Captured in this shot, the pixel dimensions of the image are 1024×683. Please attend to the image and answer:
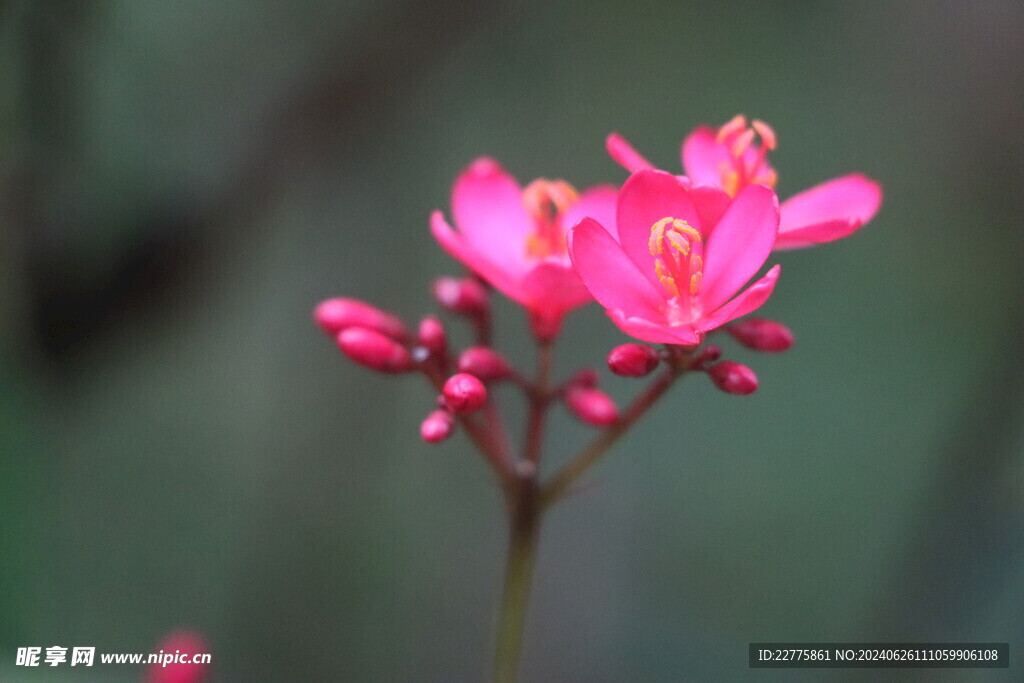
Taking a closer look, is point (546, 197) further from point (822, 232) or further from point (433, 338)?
point (822, 232)

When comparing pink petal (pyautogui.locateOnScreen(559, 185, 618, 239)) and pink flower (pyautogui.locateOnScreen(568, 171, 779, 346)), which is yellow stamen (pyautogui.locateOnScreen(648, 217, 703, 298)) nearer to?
pink flower (pyautogui.locateOnScreen(568, 171, 779, 346))

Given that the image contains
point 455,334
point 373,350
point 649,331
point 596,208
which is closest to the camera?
point 649,331

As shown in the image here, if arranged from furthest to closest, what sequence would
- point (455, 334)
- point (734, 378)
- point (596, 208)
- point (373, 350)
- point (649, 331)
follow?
point (455, 334), point (596, 208), point (373, 350), point (734, 378), point (649, 331)

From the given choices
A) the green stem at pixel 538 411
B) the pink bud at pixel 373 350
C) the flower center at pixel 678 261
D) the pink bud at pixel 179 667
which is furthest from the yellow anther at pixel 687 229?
the pink bud at pixel 179 667

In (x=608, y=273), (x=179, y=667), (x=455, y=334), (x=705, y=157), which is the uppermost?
(x=455, y=334)

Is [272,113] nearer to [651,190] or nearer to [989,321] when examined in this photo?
[651,190]

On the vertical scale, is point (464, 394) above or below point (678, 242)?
below

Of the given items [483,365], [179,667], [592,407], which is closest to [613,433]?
[592,407]
